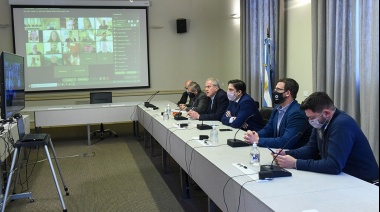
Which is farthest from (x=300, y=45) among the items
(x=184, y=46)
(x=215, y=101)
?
(x=184, y=46)

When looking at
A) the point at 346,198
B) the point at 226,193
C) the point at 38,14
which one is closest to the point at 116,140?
the point at 38,14

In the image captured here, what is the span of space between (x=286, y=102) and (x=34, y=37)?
19.7ft

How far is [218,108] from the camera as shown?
4.73 meters

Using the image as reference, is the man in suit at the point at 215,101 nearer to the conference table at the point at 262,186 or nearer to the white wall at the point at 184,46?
the conference table at the point at 262,186

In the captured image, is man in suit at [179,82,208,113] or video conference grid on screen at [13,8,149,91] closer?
man in suit at [179,82,208,113]

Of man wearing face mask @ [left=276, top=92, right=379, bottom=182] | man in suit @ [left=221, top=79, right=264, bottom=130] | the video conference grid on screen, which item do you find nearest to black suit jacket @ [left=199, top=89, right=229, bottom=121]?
man in suit @ [left=221, top=79, right=264, bottom=130]

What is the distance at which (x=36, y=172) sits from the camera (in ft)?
15.2

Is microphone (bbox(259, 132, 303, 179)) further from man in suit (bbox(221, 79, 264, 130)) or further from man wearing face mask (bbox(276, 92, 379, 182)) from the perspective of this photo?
man in suit (bbox(221, 79, 264, 130))

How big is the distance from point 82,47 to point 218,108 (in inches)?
162

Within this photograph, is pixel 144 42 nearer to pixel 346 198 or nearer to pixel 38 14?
pixel 38 14

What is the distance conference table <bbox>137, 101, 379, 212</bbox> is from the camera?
1.64 meters

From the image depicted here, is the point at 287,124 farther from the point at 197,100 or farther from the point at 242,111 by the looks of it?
the point at 197,100

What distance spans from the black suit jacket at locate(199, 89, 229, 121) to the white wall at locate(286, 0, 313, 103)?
1.08 metres

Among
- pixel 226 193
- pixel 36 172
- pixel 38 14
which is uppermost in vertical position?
pixel 38 14
